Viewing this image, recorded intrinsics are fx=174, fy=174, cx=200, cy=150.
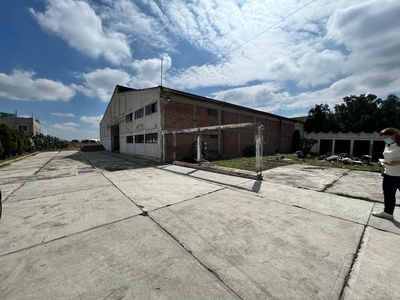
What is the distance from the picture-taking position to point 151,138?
14.3 m

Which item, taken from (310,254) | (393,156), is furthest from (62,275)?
(393,156)

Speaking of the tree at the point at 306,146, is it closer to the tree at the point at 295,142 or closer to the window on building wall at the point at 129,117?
the tree at the point at 295,142

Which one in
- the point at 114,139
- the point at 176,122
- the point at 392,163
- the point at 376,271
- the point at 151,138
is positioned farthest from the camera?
the point at 114,139

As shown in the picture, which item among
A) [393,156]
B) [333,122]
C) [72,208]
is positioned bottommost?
[72,208]

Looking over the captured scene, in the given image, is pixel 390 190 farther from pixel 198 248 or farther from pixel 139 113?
pixel 139 113

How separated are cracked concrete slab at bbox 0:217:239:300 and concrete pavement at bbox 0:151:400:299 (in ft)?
0.04

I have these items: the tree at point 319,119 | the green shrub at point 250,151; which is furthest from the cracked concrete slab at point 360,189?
the tree at point 319,119

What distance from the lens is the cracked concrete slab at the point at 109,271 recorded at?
1686 mm

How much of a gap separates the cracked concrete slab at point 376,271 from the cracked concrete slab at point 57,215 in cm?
343

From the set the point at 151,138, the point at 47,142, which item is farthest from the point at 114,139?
the point at 47,142

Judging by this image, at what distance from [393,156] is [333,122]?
26.1 meters

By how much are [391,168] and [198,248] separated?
3689mm

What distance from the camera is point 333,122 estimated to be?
24031mm

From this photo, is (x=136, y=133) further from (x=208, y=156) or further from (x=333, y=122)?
(x=333, y=122)
